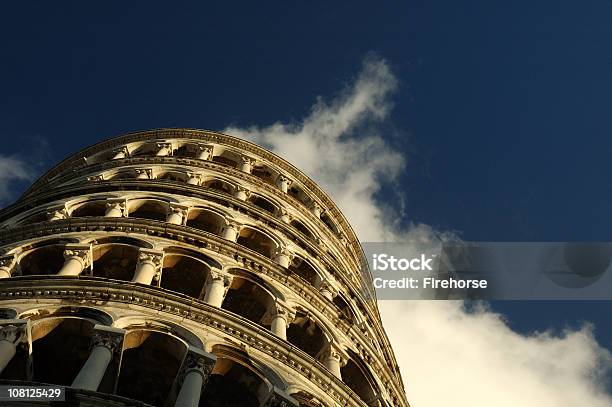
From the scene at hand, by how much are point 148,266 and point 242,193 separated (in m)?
11.4

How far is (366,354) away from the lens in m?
25.3

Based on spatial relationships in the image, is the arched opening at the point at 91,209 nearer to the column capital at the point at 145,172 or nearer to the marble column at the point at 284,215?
the column capital at the point at 145,172

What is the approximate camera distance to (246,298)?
2427 cm

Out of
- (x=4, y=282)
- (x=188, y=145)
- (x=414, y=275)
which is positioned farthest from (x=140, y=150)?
(x=4, y=282)

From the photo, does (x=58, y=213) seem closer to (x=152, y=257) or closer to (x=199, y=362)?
(x=152, y=257)

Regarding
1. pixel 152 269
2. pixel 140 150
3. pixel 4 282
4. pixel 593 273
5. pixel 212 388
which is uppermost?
pixel 140 150

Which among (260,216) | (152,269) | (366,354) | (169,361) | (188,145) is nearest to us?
(169,361)

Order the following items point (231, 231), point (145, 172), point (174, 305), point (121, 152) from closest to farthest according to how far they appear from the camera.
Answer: point (174, 305)
point (231, 231)
point (145, 172)
point (121, 152)

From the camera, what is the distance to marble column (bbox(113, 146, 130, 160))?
39.1 m

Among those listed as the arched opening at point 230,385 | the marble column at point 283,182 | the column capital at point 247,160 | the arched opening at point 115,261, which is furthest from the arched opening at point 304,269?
the column capital at point 247,160

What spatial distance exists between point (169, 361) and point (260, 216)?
12.3 meters

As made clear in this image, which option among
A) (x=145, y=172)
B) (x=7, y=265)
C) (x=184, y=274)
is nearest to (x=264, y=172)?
(x=145, y=172)

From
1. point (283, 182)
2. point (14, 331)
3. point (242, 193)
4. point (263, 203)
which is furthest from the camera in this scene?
point (283, 182)

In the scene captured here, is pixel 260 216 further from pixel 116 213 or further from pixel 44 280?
pixel 44 280
